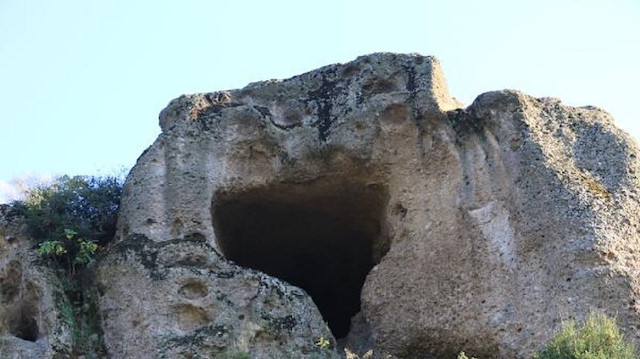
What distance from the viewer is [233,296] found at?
1088cm

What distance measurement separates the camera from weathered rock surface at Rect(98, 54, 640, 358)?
10.5m

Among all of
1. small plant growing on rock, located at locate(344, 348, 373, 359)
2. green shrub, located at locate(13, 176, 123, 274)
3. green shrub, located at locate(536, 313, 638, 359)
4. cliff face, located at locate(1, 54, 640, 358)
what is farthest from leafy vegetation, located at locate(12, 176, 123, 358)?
green shrub, located at locate(536, 313, 638, 359)

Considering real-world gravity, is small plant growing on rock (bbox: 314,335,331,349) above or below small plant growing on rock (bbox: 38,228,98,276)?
below

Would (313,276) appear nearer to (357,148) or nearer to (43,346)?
(357,148)

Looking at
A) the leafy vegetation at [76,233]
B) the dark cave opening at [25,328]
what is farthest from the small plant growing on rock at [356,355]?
the dark cave opening at [25,328]

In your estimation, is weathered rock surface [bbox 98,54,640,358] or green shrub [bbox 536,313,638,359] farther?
weathered rock surface [bbox 98,54,640,358]

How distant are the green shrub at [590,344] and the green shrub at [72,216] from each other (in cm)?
443

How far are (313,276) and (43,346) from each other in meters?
4.24

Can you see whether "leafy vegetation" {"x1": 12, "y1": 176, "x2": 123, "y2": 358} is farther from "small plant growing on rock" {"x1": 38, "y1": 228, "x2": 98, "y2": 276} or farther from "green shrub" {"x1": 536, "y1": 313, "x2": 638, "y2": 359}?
"green shrub" {"x1": 536, "y1": 313, "x2": 638, "y2": 359}

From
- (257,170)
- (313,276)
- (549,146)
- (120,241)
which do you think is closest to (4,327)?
(120,241)

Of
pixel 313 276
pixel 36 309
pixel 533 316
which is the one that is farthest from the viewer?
pixel 313 276

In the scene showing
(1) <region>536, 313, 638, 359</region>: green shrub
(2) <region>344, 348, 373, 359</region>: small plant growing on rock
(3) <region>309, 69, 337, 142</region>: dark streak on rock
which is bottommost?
(1) <region>536, 313, 638, 359</region>: green shrub

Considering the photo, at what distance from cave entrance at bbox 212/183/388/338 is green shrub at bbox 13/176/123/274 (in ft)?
3.61

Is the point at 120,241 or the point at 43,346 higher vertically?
the point at 120,241
